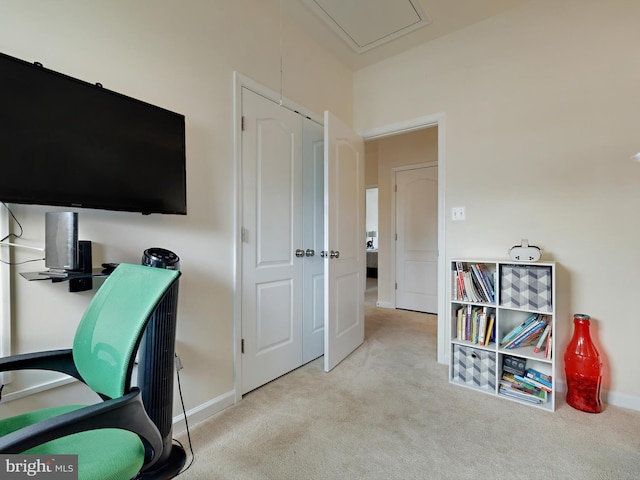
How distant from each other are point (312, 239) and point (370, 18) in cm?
181

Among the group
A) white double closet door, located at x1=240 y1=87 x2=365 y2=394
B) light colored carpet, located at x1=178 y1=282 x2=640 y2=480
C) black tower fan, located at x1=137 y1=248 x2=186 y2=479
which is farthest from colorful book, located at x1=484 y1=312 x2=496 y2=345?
black tower fan, located at x1=137 y1=248 x2=186 y2=479

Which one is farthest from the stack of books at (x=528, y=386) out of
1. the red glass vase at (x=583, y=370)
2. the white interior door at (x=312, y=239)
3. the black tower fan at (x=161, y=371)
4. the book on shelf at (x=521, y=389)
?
the black tower fan at (x=161, y=371)

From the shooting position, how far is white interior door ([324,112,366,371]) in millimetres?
2295

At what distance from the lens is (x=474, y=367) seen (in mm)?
2094

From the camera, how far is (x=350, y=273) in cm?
269

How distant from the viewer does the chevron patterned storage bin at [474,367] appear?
2033 millimetres

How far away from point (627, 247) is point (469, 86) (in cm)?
160

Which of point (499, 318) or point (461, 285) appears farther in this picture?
point (461, 285)

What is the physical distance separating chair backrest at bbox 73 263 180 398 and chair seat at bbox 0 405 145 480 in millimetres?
119

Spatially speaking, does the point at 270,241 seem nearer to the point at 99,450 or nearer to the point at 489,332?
the point at 99,450

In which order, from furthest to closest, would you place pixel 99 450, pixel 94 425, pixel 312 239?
pixel 312 239 → pixel 99 450 → pixel 94 425

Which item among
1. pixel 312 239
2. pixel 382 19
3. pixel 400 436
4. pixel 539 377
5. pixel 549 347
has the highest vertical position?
pixel 382 19

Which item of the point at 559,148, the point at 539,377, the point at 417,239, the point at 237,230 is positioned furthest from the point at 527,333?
the point at 417,239

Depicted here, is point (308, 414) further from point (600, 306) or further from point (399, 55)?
point (399, 55)
